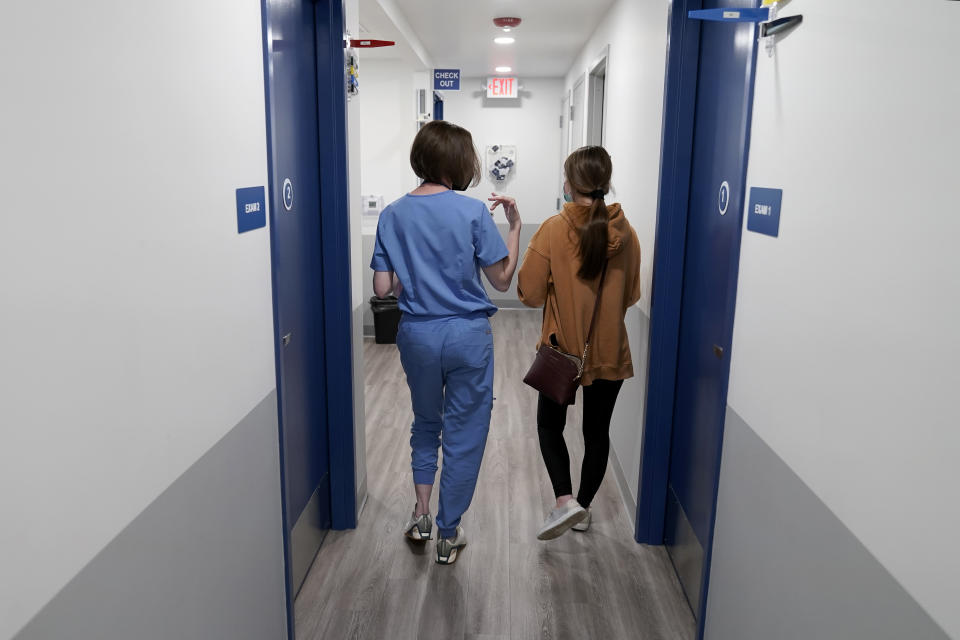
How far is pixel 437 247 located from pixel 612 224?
586 mm

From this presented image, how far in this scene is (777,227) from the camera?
1456 mm

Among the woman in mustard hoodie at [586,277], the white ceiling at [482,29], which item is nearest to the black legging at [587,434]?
the woman in mustard hoodie at [586,277]

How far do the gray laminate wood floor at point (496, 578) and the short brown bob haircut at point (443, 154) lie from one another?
1.31m

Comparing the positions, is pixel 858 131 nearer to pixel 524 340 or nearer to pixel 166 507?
pixel 166 507

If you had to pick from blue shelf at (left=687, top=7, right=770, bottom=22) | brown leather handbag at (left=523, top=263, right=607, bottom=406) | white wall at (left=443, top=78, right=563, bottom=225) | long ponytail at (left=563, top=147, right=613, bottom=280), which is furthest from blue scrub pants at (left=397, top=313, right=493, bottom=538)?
white wall at (left=443, top=78, right=563, bottom=225)

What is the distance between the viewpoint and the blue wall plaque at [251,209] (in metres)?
1.53

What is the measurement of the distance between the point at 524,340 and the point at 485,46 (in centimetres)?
238

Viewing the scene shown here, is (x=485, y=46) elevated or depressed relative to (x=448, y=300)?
elevated

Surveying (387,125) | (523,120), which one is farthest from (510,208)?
(523,120)

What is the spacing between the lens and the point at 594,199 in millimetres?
2355

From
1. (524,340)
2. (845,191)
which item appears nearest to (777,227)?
(845,191)

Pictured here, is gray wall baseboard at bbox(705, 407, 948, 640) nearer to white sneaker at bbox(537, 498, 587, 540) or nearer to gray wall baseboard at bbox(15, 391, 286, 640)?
white sneaker at bbox(537, 498, 587, 540)

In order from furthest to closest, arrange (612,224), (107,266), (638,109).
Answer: (638,109) < (612,224) < (107,266)

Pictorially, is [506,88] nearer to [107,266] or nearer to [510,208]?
[510,208]
